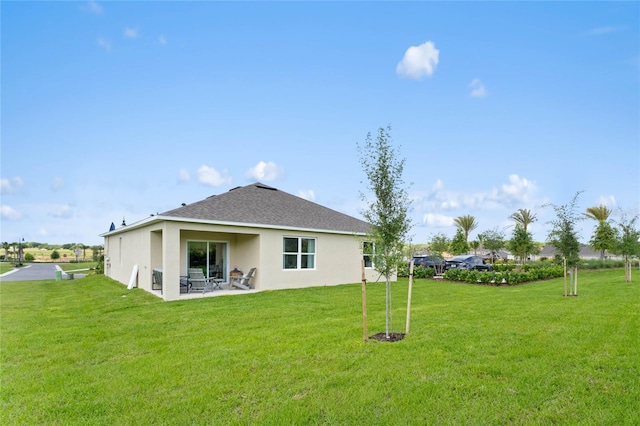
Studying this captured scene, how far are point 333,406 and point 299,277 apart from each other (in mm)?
12847

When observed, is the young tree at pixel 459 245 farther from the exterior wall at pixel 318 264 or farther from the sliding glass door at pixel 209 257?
the sliding glass door at pixel 209 257

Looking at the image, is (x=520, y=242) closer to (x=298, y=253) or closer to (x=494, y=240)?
(x=494, y=240)

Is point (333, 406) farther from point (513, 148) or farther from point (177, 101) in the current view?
point (513, 148)

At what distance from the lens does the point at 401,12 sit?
1428 cm

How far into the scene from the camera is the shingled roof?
14.6m

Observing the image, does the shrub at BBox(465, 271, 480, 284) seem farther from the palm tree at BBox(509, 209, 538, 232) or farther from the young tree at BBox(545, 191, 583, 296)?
the palm tree at BBox(509, 209, 538, 232)

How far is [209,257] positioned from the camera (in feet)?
56.1

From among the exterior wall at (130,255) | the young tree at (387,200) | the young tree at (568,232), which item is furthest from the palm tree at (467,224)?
the young tree at (387,200)

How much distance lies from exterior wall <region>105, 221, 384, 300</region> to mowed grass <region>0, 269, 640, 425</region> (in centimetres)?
380

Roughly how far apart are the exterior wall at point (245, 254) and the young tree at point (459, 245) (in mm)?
29168

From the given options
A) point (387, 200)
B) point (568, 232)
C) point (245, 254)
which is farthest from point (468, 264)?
point (387, 200)

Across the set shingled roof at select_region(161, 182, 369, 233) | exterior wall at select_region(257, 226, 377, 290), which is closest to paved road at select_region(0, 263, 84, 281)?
shingled roof at select_region(161, 182, 369, 233)

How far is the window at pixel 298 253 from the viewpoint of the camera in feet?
55.1

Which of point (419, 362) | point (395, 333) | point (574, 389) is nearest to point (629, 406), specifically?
point (574, 389)
